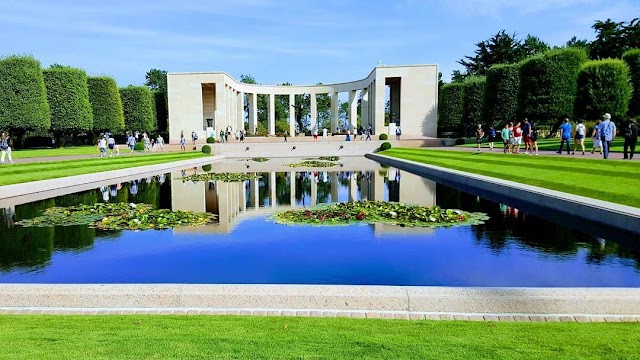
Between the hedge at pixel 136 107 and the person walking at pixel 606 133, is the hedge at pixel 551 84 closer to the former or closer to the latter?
the person walking at pixel 606 133

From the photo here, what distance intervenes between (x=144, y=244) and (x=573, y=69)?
37.5 m

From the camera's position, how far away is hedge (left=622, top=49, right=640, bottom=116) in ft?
103

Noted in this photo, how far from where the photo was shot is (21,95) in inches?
1510

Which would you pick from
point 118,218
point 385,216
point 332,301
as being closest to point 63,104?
point 118,218

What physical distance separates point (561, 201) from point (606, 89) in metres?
23.7

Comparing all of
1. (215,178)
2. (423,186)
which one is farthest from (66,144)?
(423,186)

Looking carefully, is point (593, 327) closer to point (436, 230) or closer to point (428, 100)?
point (436, 230)

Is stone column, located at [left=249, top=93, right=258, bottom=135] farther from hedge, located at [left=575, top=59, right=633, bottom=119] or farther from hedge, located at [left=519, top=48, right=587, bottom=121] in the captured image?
hedge, located at [left=575, top=59, right=633, bottom=119]

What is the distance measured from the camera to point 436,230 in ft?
30.7

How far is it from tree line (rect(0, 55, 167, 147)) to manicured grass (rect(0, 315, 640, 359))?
132 ft

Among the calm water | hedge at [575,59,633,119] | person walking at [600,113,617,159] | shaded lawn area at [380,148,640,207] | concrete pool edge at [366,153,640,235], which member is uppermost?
hedge at [575,59,633,119]

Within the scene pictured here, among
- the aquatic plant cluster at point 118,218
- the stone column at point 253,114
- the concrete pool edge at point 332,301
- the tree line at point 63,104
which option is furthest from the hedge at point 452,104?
the concrete pool edge at point 332,301

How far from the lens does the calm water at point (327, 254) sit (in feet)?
21.1

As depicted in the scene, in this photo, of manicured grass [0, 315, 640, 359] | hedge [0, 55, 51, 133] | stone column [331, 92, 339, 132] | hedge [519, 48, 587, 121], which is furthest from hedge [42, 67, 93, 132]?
manicured grass [0, 315, 640, 359]
